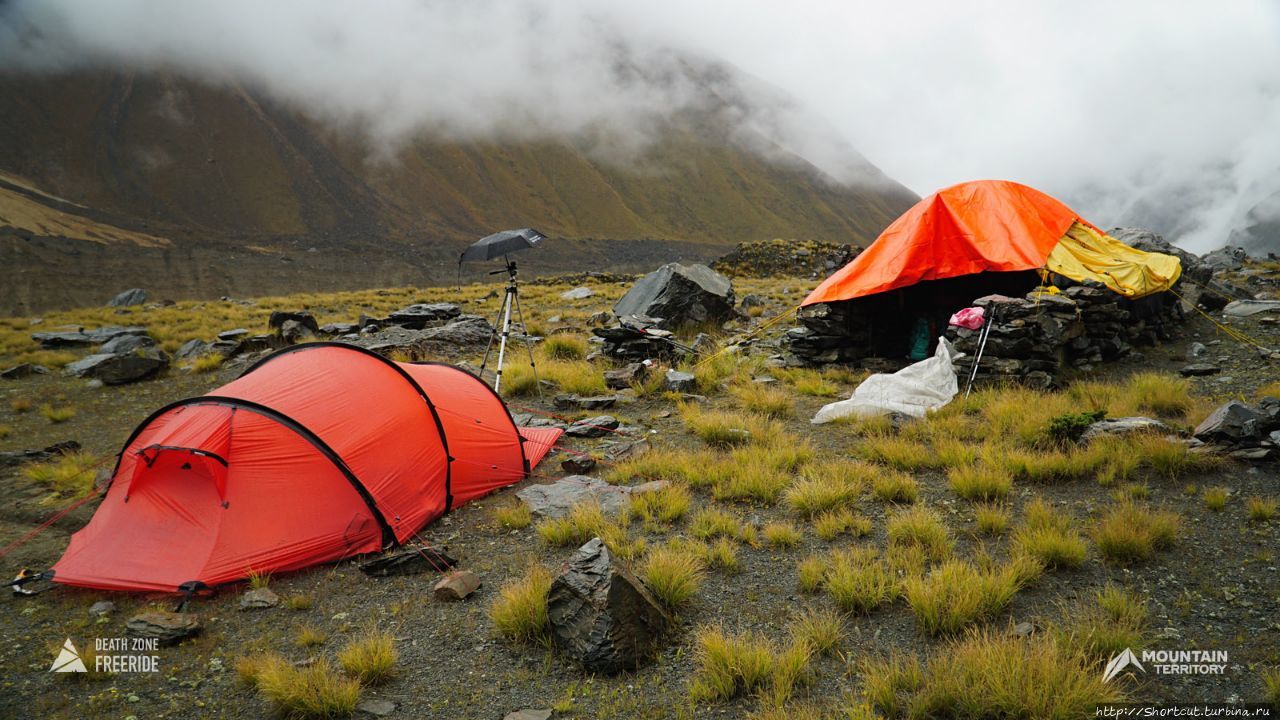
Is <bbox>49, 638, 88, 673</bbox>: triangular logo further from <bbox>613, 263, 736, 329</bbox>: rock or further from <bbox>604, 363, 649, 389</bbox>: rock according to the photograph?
<bbox>613, 263, 736, 329</bbox>: rock

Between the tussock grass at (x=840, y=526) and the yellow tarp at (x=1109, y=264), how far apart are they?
7.91 metres

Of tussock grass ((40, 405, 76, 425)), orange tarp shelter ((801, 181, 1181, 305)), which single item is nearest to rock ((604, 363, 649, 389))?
orange tarp shelter ((801, 181, 1181, 305))

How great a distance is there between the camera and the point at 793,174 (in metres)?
169

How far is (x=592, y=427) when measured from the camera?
845cm

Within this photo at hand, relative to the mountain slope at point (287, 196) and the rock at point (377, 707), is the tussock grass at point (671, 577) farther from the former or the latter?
the mountain slope at point (287, 196)

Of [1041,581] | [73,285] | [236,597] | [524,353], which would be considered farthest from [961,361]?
[73,285]

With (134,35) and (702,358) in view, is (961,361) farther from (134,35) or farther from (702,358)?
(134,35)

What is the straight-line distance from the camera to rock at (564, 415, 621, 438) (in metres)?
8.45

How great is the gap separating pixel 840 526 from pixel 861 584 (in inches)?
40.9

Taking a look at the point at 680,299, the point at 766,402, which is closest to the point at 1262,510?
the point at 766,402

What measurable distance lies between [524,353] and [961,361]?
8161mm

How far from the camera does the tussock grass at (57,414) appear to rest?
33.6ft

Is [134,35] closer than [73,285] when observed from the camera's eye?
No

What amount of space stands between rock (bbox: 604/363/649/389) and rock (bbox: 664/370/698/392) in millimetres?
596
